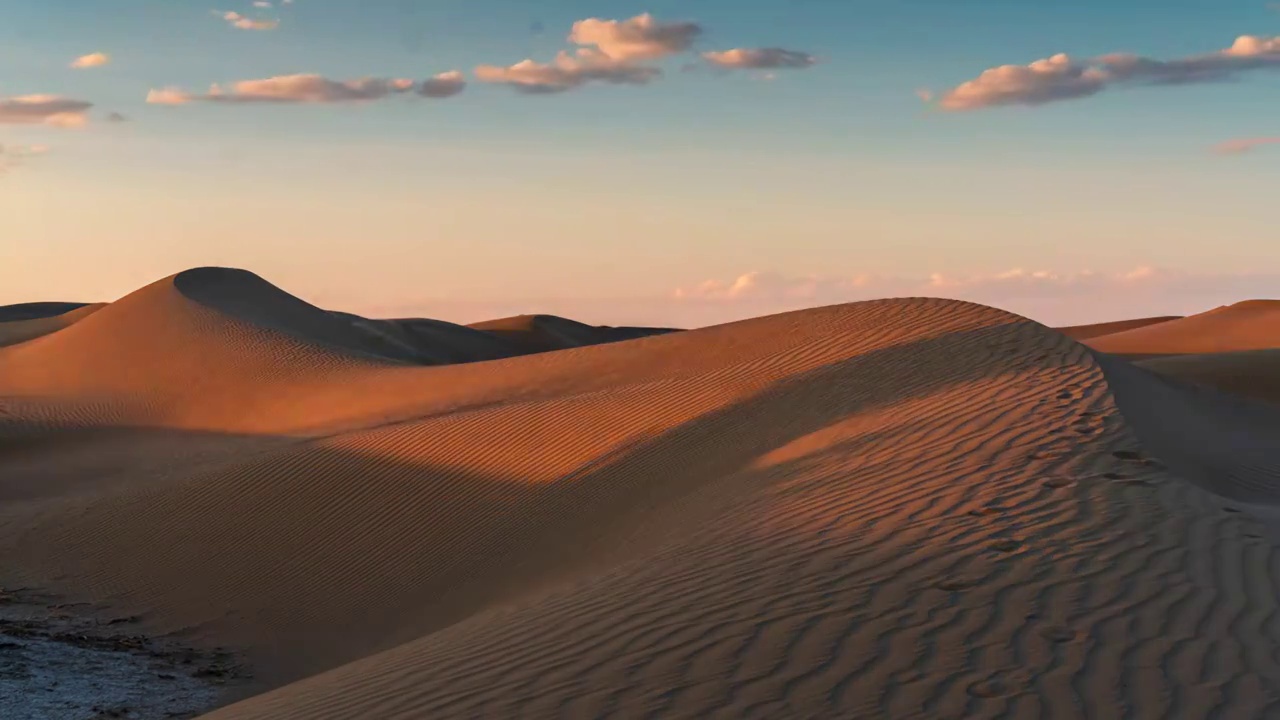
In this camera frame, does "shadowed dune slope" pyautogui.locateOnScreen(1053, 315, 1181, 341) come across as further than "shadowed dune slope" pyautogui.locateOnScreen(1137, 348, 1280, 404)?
Result: Yes

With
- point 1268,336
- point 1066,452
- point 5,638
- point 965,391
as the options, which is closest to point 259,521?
point 5,638

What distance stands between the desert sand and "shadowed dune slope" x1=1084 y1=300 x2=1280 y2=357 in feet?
63.9

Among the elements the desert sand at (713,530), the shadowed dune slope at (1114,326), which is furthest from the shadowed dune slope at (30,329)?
the shadowed dune slope at (1114,326)

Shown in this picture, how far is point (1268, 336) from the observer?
141ft

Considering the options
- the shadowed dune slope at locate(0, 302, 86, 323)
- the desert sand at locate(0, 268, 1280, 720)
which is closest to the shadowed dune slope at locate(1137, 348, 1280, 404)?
the desert sand at locate(0, 268, 1280, 720)

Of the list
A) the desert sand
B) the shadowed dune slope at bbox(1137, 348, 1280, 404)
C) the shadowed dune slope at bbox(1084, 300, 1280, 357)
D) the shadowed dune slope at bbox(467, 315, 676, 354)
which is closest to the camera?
the desert sand

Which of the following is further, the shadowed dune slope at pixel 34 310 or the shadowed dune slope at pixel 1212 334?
the shadowed dune slope at pixel 34 310

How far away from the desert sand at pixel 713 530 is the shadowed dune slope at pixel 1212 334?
767 inches

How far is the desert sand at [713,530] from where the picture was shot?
214 inches

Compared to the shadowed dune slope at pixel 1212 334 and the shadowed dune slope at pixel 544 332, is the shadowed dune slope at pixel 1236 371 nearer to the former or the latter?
the shadowed dune slope at pixel 1212 334

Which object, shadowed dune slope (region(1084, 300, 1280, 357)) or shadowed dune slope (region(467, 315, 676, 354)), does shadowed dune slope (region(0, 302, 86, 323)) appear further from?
shadowed dune slope (region(1084, 300, 1280, 357))

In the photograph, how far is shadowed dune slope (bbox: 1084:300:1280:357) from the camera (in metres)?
43.5

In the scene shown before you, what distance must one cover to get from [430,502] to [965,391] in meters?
6.85

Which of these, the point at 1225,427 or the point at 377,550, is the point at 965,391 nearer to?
the point at 1225,427
